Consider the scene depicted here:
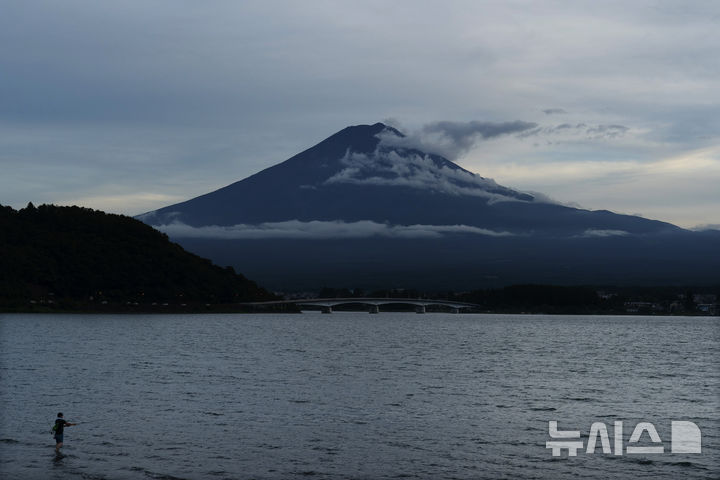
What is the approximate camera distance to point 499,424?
38656mm

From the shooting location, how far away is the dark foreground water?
1162 inches

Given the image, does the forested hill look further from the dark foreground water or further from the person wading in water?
the person wading in water

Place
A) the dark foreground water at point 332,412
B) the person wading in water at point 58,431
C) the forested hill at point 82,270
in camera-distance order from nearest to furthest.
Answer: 1. the dark foreground water at point 332,412
2. the person wading in water at point 58,431
3. the forested hill at point 82,270

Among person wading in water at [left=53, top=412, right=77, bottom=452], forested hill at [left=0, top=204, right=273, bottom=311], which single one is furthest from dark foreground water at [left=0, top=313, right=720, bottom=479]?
forested hill at [left=0, top=204, right=273, bottom=311]

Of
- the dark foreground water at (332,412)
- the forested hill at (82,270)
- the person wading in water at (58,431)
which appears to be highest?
the forested hill at (82,270)

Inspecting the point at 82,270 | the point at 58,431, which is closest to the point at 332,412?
the point at 58,431

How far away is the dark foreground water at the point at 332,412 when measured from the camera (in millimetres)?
29516

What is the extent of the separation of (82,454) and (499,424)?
18247 millimetres

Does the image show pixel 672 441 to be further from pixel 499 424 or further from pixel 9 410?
pixel 9 410

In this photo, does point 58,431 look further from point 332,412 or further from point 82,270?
point 82,270

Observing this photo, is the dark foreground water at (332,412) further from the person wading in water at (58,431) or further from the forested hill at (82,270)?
the forested hill at (82,270)

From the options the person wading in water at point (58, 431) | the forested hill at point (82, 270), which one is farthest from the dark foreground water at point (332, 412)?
the forested hill at point (82, 270)

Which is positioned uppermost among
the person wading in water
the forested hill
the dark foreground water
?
the forested hill

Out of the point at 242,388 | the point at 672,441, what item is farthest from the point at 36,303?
the point at 672,441
